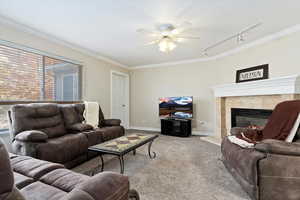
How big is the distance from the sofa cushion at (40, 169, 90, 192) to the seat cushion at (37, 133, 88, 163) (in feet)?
3.06

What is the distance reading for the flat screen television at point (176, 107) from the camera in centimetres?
445

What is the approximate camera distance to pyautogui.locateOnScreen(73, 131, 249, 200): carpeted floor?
169 cm

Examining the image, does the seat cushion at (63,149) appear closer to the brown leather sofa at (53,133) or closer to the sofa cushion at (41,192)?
the brown leather sofa at (53,133)

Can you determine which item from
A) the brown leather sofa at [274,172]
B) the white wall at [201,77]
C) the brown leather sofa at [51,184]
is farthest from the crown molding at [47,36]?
the brown leather sofa at [274,172]

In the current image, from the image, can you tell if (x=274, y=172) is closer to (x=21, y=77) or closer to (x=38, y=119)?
(x=38, y=119)

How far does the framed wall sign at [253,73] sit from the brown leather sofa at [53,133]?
3.24m

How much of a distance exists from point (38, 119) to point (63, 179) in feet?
6.08

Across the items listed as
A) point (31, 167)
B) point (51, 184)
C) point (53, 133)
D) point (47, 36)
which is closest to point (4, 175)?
point (51, 184)

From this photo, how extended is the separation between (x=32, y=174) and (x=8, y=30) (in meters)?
2.69

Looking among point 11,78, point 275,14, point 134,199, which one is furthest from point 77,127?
point 275,14

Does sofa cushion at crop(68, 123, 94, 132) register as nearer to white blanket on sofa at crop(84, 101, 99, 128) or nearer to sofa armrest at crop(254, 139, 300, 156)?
white blanket on sofa at crop(84, 101, 99, 128)

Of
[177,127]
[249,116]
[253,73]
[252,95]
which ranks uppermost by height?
[253,73]

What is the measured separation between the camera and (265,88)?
291 centimetres

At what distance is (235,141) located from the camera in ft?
6.75
